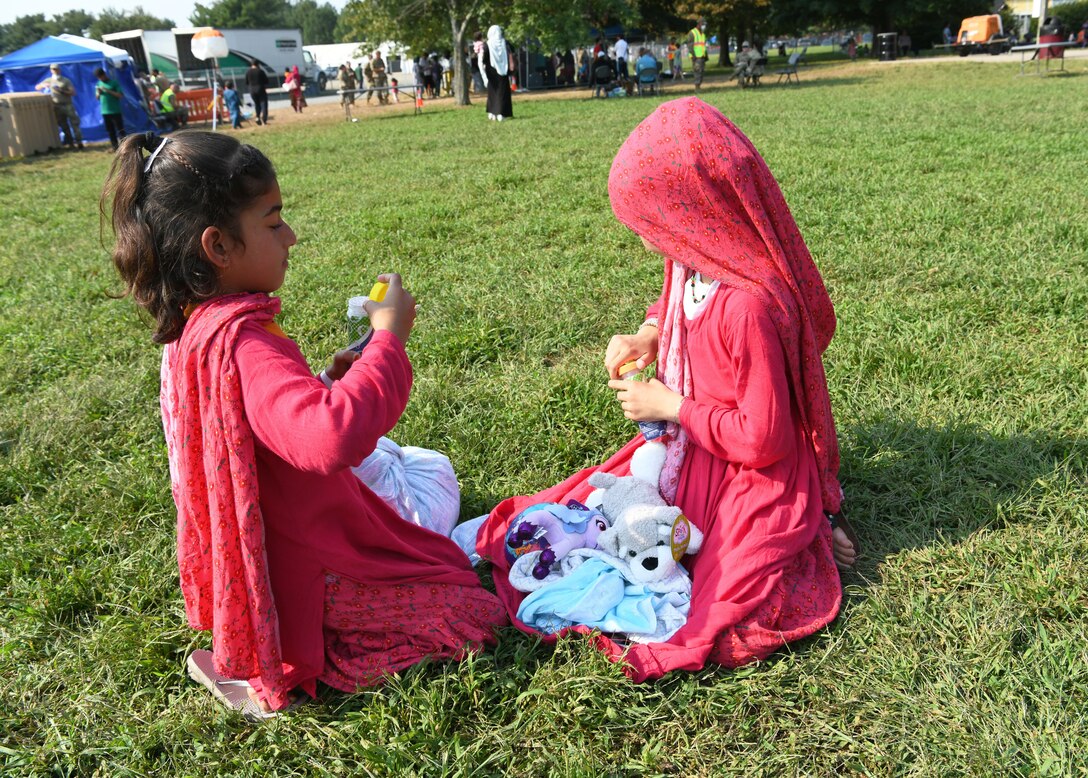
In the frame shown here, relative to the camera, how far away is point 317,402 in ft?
5.31

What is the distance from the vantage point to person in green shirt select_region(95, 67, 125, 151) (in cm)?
1675

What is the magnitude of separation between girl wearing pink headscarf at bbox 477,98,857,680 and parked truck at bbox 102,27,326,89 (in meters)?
37.5

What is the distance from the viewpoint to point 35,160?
16.5m

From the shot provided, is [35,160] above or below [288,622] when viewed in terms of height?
above

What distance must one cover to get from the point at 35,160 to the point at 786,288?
1879 cm

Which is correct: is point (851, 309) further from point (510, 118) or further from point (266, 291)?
point (510, 118)

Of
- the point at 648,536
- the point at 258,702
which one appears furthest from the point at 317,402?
the point at 648,536

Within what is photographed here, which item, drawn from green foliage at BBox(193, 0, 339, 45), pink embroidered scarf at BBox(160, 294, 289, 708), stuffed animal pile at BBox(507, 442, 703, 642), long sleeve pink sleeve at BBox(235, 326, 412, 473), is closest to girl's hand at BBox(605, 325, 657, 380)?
stuffed animal pile at BBox(507, 442, 703, 642)

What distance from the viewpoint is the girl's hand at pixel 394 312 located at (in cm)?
182

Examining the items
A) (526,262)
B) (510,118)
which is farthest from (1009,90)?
(526,262)

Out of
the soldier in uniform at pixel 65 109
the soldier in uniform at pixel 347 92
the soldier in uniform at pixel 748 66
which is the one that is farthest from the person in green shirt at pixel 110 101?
the soldier in uniform at pixel 748 66

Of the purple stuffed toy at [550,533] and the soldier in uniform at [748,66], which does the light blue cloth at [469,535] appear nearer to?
the purple stuffed toy at [550,533]

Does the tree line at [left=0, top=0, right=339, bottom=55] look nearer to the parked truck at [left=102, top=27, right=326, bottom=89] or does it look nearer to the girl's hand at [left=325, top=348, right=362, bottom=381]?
the parked truck at [left=102, top=27, right=326, bottom=89]

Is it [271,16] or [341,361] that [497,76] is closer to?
[341,361]
